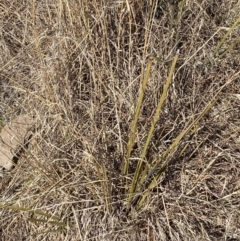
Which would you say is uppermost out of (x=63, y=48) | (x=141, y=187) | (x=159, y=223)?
(x=63, y=48)

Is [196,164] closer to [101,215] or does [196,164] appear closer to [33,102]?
[101,215]

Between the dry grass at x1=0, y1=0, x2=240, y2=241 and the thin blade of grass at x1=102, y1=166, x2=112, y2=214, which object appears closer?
the thin blade of grass at x1=102, y1=166, x2=112, y2=214

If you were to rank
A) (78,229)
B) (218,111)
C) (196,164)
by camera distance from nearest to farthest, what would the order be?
(78,229) → (196,164) → (218,111)

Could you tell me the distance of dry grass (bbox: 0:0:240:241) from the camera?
150cm

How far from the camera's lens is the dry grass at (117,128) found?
1.50 meters

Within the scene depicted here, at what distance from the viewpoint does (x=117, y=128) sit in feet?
5.21

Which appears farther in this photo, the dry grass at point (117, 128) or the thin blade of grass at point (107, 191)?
the dry grass at point (117, 128)

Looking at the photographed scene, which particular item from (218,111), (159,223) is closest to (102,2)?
(218,111)

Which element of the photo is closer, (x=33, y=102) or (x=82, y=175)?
(x=82, y=175)

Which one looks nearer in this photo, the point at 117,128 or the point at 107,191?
the point at 107,191

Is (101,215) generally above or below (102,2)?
below

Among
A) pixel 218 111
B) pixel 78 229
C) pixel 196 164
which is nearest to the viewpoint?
pixel 78 229

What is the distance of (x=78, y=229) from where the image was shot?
1464mm

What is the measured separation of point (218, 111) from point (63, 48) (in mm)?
647
